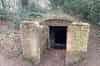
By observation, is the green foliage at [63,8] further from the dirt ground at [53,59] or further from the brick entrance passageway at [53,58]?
the brick entrance passageway at [53,58]

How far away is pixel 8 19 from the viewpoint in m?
11.6

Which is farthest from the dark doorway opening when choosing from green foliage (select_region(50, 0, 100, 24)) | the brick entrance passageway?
green foliage (select_region(50, 0, 100, 24))

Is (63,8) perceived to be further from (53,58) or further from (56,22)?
(53,58)

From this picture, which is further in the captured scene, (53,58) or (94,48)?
(94,48)

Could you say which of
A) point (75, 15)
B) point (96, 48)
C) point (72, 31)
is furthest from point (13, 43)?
point (75, 15)

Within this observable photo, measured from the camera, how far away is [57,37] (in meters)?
8.18

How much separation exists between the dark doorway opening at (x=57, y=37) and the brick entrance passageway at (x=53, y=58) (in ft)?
0.98

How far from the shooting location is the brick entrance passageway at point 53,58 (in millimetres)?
6941

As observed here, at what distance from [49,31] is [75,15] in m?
3.17

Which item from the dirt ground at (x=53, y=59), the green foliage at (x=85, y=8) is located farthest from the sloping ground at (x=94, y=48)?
the green foliage at (x=85, y=8)

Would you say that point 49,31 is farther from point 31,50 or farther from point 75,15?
point 75,15

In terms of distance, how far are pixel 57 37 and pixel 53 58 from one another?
3.68ft

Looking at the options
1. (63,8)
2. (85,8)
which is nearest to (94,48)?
(85,8)

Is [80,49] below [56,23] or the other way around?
below
